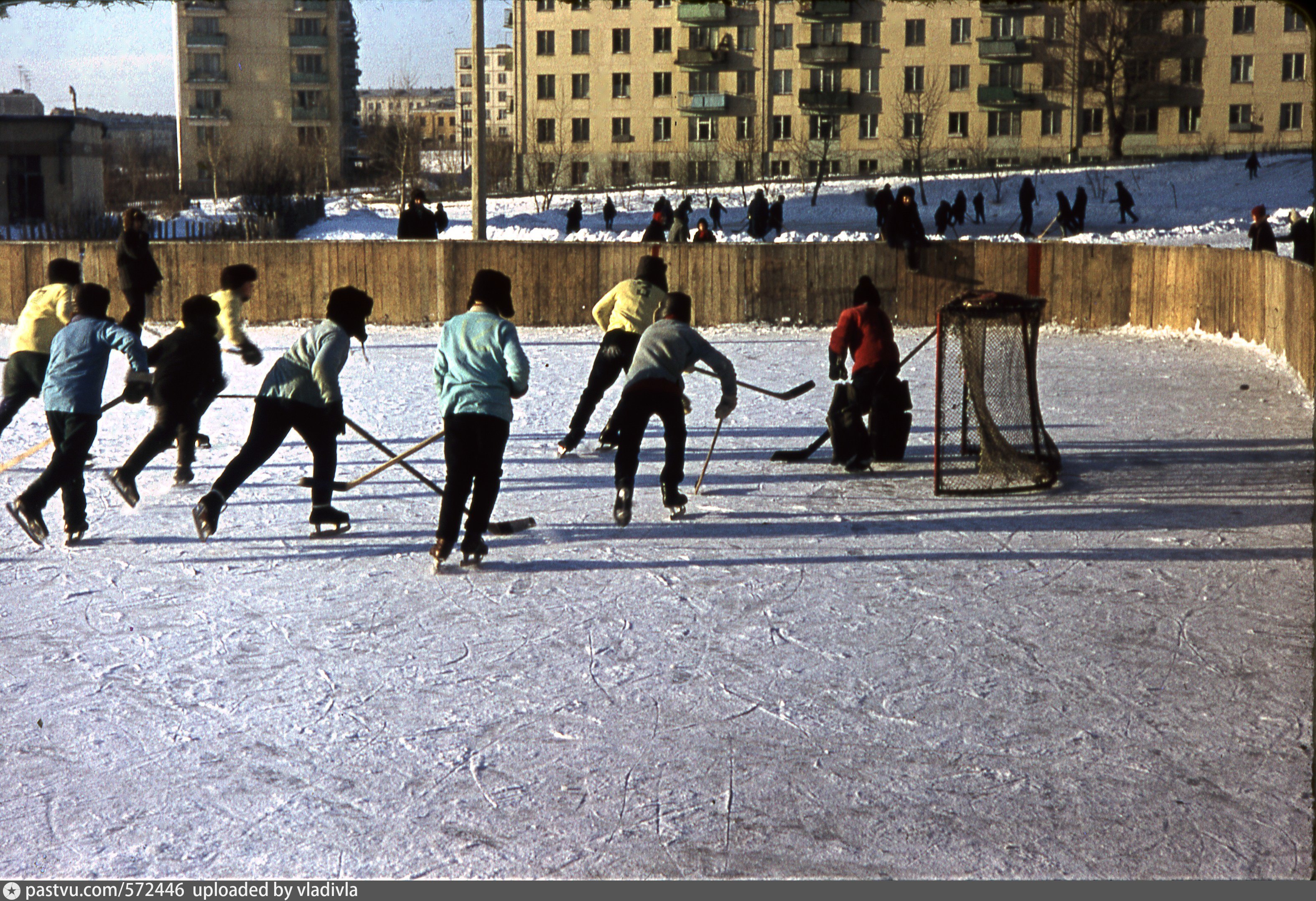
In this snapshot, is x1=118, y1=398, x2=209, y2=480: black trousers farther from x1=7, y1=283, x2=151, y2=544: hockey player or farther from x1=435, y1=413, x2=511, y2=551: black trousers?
x1=435, y1=413, x2=511, y2=551: black trousers

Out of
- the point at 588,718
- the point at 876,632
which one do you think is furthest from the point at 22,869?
the point at 876,632

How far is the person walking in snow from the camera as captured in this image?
7.59m

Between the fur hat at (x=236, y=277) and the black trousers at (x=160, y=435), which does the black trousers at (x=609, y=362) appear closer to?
the fur hat at (x=236, y=277)

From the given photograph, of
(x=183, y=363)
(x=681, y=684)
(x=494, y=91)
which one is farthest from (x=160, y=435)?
(x=494, y=91)

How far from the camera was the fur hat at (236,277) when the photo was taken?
332 inches

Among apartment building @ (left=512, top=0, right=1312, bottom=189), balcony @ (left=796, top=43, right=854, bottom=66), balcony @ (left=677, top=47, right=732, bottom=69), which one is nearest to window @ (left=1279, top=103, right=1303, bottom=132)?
apartment building @ (left=512, top=0, right=1312, bottom=189)

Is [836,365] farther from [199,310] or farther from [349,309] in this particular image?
[199,310]

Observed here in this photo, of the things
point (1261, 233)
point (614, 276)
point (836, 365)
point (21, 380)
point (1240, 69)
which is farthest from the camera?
point (1240, 69)

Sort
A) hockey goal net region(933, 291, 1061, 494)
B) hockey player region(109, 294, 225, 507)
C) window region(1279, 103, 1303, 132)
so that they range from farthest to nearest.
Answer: window region(1279, 103, 1303, 132) → hockey goal net region(933, 291, 1061, 494) → hockey player region(109, 294, 225, 507)

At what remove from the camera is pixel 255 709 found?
15.3 ft

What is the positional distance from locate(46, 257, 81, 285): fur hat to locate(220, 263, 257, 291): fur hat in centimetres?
87

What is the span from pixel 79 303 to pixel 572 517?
2.98 meters

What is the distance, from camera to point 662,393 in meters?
7.59

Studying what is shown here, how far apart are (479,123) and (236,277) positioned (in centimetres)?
1137
